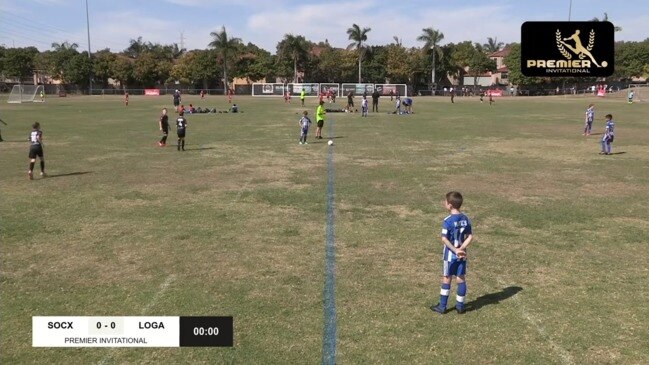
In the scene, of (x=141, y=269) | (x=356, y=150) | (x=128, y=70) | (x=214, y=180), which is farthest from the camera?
(x=128, y=70)

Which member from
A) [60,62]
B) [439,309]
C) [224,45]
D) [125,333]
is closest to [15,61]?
[60,62]

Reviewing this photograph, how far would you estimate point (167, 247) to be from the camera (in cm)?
995

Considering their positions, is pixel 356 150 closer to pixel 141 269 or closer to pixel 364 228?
pixel 364 228

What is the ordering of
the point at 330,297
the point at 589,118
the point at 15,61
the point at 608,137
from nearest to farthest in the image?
the point at 330,297
the point at 608,137
the point at 589,118
the point at 15,61

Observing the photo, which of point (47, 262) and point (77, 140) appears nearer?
point (47, 262)

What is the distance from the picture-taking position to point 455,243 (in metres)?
7.07

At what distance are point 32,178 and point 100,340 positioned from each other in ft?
41.2

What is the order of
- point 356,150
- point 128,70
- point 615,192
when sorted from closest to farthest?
point 615,192 < point 356,150 < point 128,70

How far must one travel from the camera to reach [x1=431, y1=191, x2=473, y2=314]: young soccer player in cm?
698

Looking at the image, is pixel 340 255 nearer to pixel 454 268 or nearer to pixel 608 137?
pixel 454 268

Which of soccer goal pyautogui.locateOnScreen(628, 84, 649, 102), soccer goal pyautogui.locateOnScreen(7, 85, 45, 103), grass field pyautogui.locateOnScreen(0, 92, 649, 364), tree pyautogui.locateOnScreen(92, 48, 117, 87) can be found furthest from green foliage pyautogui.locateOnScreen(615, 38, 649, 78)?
soccer goal pyautogui.locateOnScreen(7, 85, 45, 103)

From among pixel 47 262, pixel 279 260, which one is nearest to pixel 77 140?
pixel 47 262

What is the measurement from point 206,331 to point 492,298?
426 centimetres

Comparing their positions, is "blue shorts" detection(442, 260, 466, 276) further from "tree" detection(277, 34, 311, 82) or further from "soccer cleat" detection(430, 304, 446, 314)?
"tree" detection(277, 34, 311, 82)
